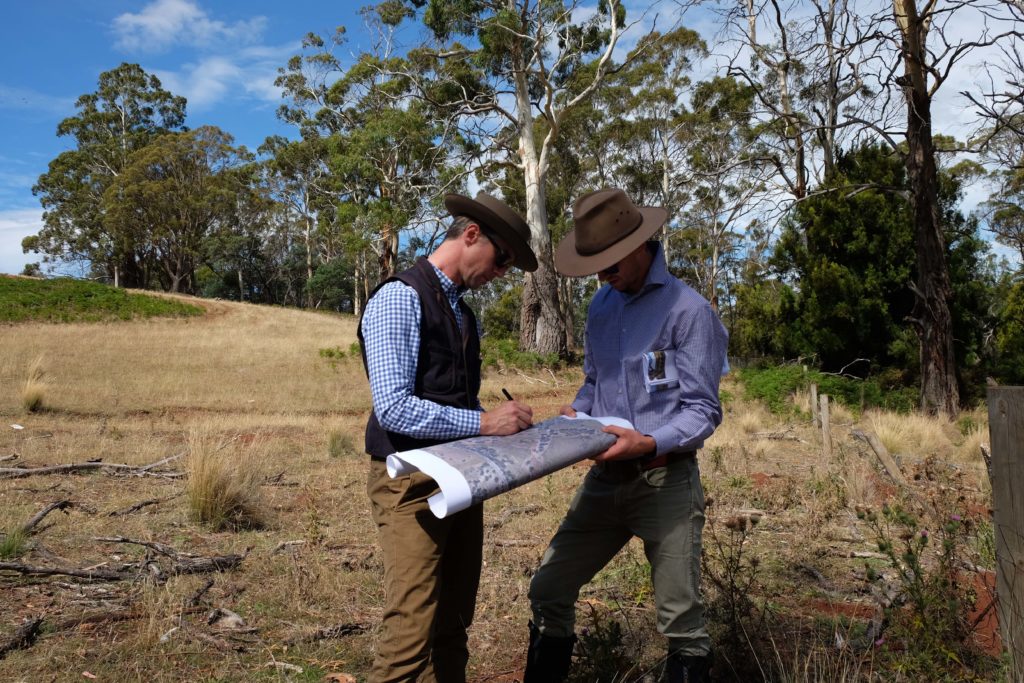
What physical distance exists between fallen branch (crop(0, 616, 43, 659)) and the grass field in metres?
0.04

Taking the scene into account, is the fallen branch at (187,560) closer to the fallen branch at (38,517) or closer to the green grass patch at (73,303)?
the fallen branch at (38,517)

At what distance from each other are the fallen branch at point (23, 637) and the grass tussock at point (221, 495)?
2069 millimetres

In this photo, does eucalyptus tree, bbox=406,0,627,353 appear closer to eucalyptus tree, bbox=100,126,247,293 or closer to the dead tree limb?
the dead tree limb

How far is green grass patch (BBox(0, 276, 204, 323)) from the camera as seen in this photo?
100 feet

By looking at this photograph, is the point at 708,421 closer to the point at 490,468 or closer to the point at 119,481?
the point at 490,468

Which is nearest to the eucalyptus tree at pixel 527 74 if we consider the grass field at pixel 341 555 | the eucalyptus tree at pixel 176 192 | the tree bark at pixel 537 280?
the tree bark at pixel 537 280

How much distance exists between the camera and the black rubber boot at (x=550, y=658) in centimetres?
282

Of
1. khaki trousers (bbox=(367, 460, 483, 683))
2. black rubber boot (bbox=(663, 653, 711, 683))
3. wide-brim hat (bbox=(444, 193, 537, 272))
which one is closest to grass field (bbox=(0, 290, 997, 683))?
black rubber boot (bbox=(663, 653, 711, 683))

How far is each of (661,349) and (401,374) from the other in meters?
0.93

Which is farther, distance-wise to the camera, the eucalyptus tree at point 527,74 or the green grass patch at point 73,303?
the green grass patch at point 73,303

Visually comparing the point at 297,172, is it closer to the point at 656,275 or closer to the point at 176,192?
the point at 176,192

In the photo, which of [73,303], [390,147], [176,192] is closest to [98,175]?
[176,192]

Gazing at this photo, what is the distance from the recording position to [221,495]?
5938mm

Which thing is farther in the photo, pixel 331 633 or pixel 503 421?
pixel 331 633
